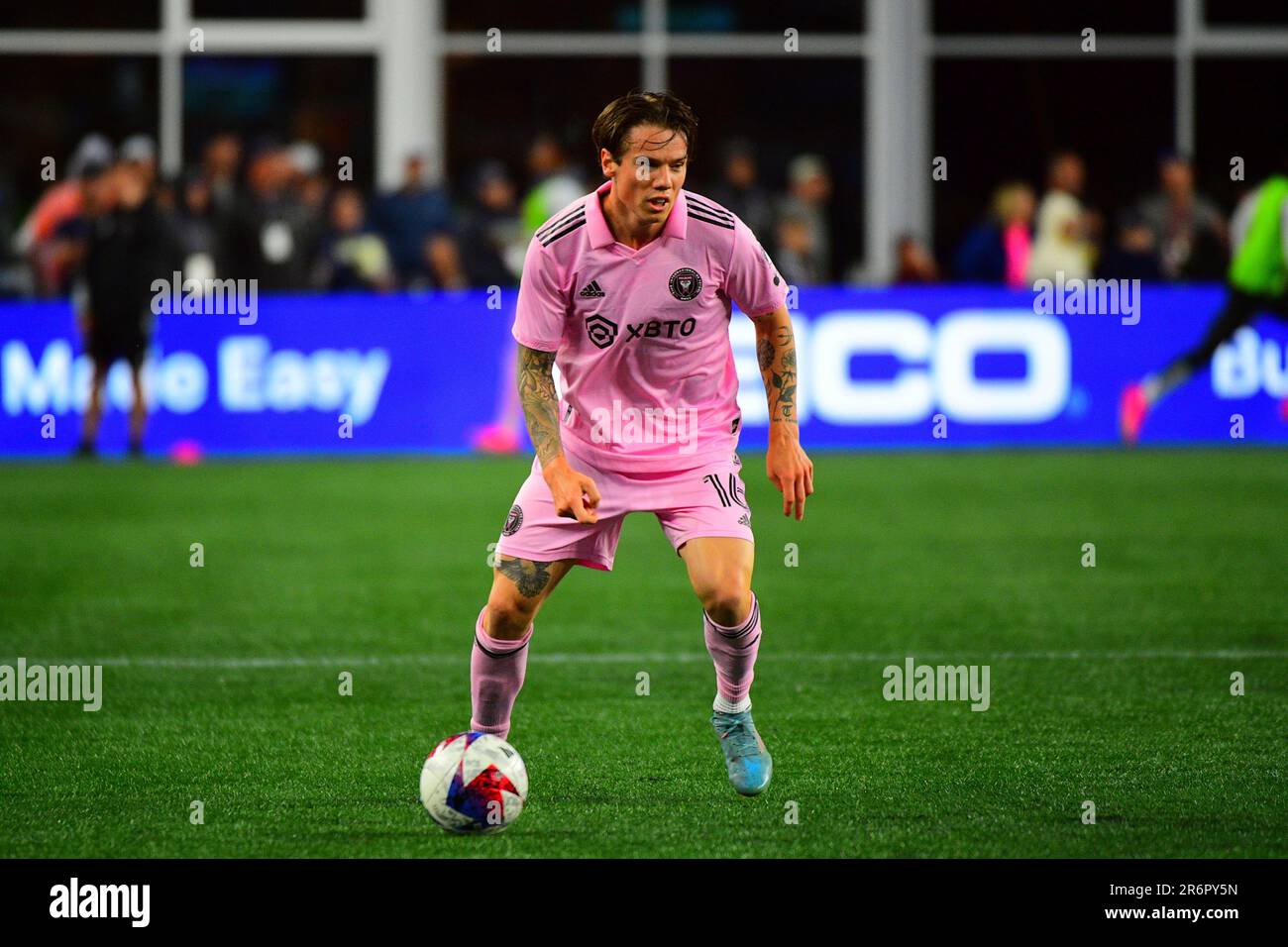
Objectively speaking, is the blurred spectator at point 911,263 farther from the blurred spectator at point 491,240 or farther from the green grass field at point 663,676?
Answer: the green grass field at point 663,676

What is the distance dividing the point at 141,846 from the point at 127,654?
3313mm

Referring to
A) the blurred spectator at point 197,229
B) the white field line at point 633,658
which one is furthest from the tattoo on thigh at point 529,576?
the blurred spectator at point 197,229

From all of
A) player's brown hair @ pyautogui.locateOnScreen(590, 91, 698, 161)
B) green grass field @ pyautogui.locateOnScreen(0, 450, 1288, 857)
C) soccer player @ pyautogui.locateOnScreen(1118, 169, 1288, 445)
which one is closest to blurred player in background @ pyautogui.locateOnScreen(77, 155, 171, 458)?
green grass field @ pyautogui.locateOnScreen(0, 450, 1288, 857)

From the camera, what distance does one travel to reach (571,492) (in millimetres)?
5516

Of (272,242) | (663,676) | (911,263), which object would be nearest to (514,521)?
(663,676)

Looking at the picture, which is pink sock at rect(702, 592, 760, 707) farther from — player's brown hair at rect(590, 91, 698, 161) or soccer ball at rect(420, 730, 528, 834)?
player's brown hair at rect(590, 91, 698, 161)

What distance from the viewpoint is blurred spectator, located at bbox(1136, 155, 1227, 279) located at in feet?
63.2

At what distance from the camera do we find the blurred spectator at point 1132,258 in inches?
737

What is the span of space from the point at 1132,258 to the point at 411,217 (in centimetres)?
644

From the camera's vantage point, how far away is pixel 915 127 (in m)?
24.8

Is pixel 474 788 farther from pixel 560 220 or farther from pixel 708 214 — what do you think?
pixel 708 214

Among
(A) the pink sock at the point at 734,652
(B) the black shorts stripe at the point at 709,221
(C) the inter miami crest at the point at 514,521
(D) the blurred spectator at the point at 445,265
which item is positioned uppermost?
(D) the blurred spectator at the point at 445,265
